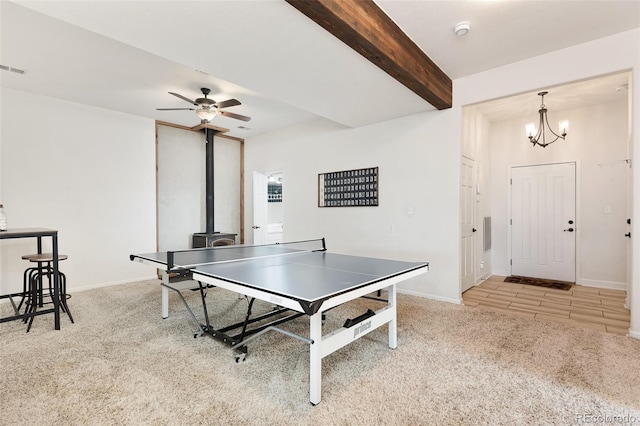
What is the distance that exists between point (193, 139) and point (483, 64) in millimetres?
4999

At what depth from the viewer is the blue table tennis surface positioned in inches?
69.3

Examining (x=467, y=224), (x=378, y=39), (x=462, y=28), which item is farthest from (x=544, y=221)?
(x=378, y=39)

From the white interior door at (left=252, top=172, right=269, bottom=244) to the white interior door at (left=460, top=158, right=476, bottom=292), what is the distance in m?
3.83

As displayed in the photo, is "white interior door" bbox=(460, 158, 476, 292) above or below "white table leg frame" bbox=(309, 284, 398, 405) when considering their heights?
above

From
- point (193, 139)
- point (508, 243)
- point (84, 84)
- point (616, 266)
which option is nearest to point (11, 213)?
point (84, 84)

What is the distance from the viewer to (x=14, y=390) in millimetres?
1938

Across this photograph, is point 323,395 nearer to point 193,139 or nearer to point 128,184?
point 128,184

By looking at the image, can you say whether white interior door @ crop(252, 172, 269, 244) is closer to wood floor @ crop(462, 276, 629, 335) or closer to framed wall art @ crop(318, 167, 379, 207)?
framed wall art @ crop(318, 167, 379, 207)

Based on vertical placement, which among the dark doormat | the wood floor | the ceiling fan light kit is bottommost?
the wood floor

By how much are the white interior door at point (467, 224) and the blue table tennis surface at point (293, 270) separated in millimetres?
2128

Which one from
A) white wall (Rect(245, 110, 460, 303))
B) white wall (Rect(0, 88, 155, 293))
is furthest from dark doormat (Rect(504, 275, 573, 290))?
white wall (Rect(0, 88, 155, 293))

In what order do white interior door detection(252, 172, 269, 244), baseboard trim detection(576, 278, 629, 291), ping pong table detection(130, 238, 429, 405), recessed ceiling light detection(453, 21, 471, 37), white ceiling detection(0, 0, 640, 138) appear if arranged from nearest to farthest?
1. ping pong table detection(130, 238, 429, 405)
2. white ceiling detection(0, 0, 640, 138)
3. recessed ceiling light detection(453, 21, 471, 37)
4. baseboard trim detection(576, 278, 629, 291)
5. white interior door detection(252, 172, 269, 244)

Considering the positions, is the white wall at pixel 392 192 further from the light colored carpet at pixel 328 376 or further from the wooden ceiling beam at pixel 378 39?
the light colored carpet at pixel 328 376

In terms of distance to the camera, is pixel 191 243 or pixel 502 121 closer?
pixel 502 121
